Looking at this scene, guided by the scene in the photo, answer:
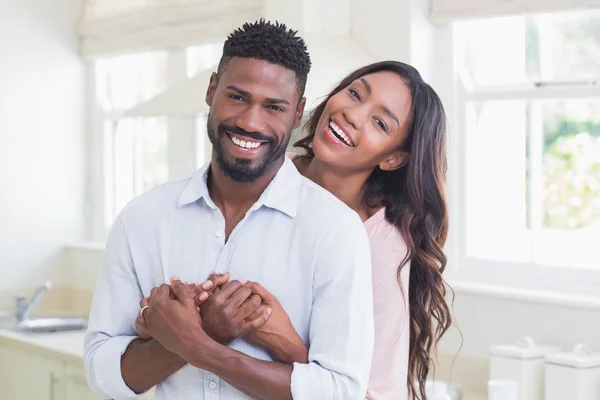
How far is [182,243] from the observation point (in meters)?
1.50

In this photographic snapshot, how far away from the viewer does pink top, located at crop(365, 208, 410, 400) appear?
166 cm

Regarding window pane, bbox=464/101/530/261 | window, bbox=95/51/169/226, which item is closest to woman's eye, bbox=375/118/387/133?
window pane, bbox=464/101/530/261

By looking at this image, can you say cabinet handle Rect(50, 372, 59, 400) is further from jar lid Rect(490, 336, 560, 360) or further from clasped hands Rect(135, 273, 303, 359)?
clasped hands Rect(135, 273, 303, 359)

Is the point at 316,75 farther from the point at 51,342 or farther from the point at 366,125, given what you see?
the point at 51,342

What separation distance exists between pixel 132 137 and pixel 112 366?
3.61m

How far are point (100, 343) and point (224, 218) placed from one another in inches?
10.8

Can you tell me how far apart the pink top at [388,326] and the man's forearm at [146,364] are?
39 cm

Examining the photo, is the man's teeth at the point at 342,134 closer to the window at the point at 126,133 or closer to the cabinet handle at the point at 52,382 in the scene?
the cabinet handle at the point at 52,382

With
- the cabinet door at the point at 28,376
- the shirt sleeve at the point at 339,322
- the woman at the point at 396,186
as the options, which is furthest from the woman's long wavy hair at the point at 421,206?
the cabinet door at the point at 28,376

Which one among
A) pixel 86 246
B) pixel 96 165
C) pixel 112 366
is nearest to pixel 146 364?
pixel 112 366

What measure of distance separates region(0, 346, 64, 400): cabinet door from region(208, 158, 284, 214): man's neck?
7.83 ft

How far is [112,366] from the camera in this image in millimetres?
1481

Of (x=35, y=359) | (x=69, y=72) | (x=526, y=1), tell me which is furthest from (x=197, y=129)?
(x=526, y=1)

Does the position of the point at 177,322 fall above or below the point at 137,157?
below
